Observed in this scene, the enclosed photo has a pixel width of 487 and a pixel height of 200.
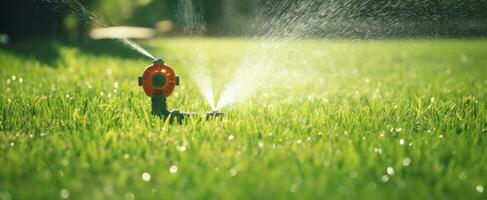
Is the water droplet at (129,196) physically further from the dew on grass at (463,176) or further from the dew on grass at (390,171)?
the dew on grass at (463,176)

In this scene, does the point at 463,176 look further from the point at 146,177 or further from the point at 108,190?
the point at 108,190

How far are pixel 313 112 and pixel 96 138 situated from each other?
1.53 meters

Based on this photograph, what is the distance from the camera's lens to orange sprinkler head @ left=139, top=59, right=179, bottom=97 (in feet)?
10.3

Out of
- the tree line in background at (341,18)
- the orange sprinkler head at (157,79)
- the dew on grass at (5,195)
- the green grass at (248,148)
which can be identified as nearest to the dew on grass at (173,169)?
the green grass at (248,148)

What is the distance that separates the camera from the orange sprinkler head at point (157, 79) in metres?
3.14

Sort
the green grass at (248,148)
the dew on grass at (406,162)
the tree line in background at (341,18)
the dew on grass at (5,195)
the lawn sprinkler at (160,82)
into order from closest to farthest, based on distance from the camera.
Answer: the dew on grass at (5,195) < the green grass at (248,148) < the dew on grass at (406,162) < the lawn sprinkler at (160,82) < the tree line in background at (341,18)

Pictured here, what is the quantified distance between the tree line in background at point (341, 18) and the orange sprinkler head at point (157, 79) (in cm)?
257

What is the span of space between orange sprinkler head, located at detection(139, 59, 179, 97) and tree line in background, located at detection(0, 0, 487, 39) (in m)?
2.57

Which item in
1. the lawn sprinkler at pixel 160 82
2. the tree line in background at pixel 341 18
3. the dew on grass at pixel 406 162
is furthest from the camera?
the tree line in background at pixel 341 18

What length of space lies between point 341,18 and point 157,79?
496 centimetres

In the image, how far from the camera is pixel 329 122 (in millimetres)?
3178

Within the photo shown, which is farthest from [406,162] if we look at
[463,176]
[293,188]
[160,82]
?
[160,82]

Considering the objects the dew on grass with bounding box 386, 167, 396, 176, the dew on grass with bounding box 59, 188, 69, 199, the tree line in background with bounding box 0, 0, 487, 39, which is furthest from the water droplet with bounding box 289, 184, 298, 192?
the tree line in background with bounding box 0, 0, 487, 39

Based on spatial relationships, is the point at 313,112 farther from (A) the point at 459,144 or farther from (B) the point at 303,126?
(A) the point at 459,144
